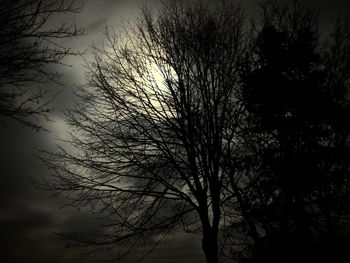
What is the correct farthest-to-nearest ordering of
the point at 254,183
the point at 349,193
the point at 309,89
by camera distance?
the point at 309,89 → the point at 349,193 → the point at 254,183

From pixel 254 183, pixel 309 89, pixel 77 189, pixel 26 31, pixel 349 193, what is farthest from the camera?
pixel 309 89

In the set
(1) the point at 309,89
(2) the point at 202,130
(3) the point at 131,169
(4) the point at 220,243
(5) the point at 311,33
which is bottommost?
(4) the point at 220,243

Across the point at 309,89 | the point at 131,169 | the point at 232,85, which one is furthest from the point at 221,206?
the point at 309,89

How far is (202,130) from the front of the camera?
971 cm

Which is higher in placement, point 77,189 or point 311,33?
point 311,33

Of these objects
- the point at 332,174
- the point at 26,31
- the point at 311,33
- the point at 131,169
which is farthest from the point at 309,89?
the point at 26,31

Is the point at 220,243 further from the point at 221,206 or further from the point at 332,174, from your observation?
the point at 332,174

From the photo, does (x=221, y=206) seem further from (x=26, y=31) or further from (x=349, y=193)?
(x=26, y=31)

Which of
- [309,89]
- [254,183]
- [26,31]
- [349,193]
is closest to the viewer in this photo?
[26,31]

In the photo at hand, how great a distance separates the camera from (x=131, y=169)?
31.9 ft

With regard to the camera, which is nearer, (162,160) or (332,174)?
(162,160)

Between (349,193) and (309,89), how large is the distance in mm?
3785

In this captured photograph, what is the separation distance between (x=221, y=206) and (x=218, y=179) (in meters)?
1.01

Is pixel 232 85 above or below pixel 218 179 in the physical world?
above
